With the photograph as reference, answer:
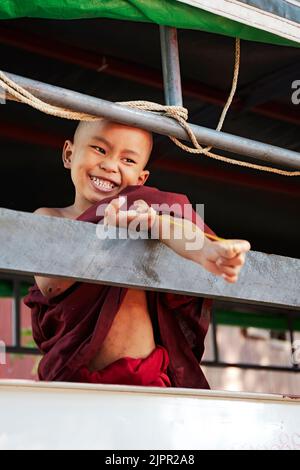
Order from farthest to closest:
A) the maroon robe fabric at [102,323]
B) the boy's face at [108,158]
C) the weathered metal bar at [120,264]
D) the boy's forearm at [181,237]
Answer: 1. the boy's face at [108,158]
2. the maroon robe fabric at [102,323]
3. the boy's forearm at [181,237]
4. the weathered metal bar at [120,264]

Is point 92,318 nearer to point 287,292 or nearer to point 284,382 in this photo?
point 287,292

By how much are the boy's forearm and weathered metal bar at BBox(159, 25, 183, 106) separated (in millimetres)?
409

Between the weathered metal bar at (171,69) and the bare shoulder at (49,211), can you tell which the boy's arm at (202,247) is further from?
the bare shoulder at (49,211)

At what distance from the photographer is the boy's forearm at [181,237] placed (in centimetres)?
182

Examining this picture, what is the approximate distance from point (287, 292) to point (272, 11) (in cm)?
87

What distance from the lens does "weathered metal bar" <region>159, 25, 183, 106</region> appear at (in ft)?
6.89

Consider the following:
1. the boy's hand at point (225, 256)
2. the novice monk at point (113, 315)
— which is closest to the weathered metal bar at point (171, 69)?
the novice monk at point (113, 315)

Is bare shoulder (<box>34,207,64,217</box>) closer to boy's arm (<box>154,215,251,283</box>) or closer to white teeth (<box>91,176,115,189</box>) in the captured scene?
white teeth (<box>91,176,115,189</box>)

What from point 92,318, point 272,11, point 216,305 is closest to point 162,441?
point 92,318

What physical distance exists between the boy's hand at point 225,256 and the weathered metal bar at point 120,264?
135mm

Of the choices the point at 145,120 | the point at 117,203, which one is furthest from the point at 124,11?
the point at 117,203

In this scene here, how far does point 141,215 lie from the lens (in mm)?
1845

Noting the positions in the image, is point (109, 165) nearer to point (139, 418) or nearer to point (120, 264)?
point (120, 264)
